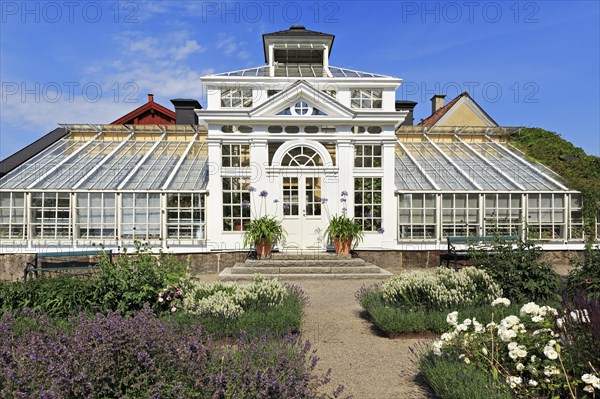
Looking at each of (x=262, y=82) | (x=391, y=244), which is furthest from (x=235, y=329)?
(x=262, y=82)

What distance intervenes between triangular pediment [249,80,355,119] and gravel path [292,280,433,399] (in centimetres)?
617

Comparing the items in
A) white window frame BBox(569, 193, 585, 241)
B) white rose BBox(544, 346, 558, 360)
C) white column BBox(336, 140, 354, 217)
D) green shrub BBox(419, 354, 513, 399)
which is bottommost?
green shrub BBox(419, 354, 513, 399)

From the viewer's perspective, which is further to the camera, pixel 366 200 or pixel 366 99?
pixel 366 99

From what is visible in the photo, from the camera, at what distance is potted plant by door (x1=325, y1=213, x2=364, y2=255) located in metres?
12.3

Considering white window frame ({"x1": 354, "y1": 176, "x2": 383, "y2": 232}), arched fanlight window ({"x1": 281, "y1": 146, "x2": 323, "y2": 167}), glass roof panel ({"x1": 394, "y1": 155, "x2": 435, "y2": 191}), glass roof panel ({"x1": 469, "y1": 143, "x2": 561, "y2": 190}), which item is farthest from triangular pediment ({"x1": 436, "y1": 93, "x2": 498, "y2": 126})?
arched fanlight window ({"x1": 281, "y1": 146, "x2": 323, "y2": 167})

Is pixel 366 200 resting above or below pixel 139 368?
above

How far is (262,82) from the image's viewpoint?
1359 centimetres

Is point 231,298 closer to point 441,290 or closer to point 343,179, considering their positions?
point 441,290

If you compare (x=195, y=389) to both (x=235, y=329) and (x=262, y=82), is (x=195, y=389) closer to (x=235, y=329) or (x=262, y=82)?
Answer: (x=235, y=329)

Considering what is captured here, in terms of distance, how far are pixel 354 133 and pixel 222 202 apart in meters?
4.54

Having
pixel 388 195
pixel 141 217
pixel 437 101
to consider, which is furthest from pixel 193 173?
pixel 437 101

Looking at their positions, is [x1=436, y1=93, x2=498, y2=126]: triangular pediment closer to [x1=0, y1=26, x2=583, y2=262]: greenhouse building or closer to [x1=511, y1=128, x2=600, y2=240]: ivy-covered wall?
[x1=511, y1=128, x2=600, y2=240]: ivy-covered wall

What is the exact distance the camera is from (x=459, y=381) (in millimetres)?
3889

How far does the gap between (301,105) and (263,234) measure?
410 cm
